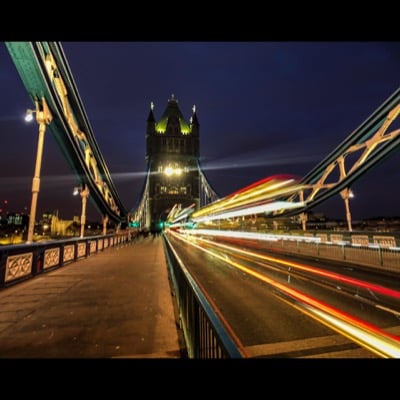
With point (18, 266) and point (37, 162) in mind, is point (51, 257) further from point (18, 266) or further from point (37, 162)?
point (37, 162)

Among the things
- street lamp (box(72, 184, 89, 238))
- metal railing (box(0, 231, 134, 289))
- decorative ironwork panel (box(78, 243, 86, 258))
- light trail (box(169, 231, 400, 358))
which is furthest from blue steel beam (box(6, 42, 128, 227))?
light trail (box(169, 231, 400, 358))

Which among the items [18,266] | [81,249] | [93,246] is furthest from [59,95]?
[18,266]

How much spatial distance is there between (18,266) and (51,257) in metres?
2.59

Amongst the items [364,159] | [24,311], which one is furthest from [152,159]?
[24,311]

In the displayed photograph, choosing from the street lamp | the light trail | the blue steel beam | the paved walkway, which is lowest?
the light trail

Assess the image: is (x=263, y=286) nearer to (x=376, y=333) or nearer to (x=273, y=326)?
(x=273, y=326)

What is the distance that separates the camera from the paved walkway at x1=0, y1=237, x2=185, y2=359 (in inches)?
131

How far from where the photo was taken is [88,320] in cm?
446

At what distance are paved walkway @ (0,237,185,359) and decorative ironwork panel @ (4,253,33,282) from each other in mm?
344

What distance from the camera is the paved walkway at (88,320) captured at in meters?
3.34

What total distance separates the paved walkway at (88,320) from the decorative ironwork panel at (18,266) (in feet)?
1.13

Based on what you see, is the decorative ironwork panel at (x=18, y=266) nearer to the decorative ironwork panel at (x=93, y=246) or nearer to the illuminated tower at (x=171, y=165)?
the decorative ironwork panel at (x=93, y=246)

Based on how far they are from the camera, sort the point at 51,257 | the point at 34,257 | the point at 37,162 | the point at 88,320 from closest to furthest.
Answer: the point at 88,320 < the point at 34,257 < the point at 37,162 < the point at 51,257

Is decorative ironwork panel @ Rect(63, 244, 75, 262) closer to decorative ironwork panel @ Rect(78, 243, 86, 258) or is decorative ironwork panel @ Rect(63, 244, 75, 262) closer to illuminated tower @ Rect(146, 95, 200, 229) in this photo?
decorative ironwork panel @ Rect(78, 243, 86, 258)
